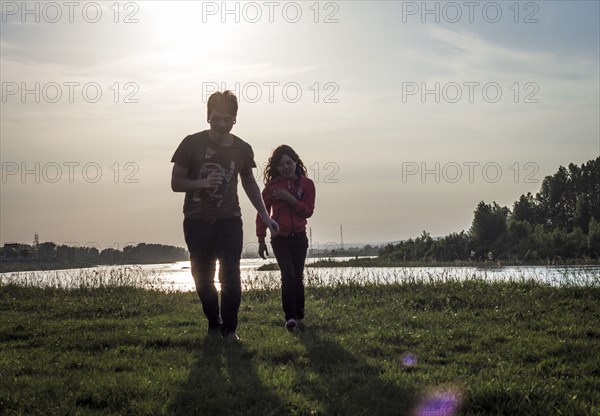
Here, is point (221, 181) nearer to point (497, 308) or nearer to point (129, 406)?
point (129, 406)

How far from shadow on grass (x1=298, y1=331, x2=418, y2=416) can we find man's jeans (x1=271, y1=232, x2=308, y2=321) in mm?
1870

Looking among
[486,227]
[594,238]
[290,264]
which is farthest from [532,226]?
[290,264]

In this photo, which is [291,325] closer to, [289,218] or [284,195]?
[289,218]

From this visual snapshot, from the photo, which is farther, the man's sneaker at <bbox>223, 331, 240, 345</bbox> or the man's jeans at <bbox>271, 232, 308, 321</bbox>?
the man's jeans at <bbox>271, 232, 308, 321</bbox>

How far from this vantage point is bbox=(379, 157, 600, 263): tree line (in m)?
74.9

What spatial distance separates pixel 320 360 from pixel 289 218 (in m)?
2.54

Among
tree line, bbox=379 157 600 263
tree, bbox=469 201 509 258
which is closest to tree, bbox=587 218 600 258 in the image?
tree line, bbox=379 157 600 263

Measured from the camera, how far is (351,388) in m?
4.92

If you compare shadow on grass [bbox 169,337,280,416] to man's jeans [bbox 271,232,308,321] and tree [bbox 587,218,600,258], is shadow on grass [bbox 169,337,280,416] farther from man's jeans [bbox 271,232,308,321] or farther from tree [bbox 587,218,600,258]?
tree [bbox 587,218,600,258]

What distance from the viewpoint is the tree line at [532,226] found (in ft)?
246

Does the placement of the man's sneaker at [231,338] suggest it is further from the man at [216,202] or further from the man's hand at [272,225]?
the man's hand at [272,225]

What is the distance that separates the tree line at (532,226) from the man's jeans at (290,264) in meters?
67.9

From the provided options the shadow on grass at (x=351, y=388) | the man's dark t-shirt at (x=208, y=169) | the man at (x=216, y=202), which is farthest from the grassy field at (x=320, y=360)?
the man's dark t-shirt at (x=208, y=169)

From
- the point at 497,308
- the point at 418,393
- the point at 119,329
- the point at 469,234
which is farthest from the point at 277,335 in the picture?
the point at 469,234
